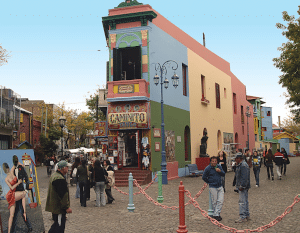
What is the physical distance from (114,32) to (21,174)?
50.6 ft

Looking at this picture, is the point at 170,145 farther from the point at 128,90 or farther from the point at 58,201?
the point at 58,201

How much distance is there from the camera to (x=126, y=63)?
72.8 ft

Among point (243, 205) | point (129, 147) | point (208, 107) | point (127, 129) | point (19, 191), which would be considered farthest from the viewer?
point (208, 107)

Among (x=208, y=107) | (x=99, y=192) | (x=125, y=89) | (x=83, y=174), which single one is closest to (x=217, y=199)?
(x=99, y=192)

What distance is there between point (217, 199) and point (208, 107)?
804 inches

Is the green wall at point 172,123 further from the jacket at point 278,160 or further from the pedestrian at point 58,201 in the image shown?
the pedestrian at point 58,201

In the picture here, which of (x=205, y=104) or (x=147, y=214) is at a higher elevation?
(x=205, y=104)

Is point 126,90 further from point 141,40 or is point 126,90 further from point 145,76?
point 141,40

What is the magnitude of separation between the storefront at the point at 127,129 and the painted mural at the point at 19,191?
41.4ft

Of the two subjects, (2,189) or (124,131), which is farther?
(124,131)

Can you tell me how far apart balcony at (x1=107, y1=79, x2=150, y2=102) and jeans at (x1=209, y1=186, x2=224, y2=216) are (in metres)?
10.9

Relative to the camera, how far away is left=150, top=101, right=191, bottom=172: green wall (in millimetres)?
20156

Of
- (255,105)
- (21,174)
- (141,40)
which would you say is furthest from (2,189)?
(255,105)

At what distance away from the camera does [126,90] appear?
64.3 feet
